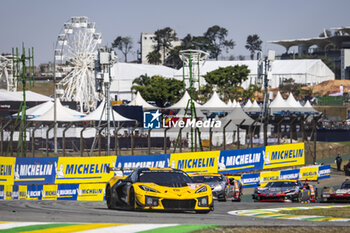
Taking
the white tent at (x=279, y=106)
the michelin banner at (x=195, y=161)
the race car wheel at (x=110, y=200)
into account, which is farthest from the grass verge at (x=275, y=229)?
the white tent at (x=279, y=106)

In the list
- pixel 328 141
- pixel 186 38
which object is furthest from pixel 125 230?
pixel 186 38

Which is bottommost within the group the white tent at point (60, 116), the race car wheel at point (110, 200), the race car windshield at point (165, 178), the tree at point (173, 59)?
the race car wheel at point (110, 200)

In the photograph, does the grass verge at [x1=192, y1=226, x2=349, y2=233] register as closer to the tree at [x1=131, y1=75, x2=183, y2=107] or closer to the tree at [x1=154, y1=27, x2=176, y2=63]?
the tree at [x1=131, y1=75, x2=183, y2=107]

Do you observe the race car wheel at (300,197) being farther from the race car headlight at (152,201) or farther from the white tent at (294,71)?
the white tent at (294,71)

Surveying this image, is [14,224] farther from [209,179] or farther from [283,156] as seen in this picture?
[283,156]

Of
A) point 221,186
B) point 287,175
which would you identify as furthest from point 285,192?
point 287,175

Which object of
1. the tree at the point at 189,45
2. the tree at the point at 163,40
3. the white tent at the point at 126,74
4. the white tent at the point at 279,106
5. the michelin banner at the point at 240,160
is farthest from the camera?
the tree at the point at 163,40

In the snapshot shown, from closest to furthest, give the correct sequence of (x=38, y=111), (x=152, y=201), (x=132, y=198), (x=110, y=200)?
(x=152, y=201)
(x=132, y=198)
(x=110, y=200)
(x=38, y=111)

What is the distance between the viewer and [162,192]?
13.0m

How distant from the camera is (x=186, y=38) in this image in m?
179

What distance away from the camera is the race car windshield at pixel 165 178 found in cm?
1343

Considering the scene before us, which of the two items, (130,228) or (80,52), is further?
(80,52)

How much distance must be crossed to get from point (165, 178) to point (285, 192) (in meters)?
8.88

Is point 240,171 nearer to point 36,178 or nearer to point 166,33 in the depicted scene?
point 36,178
